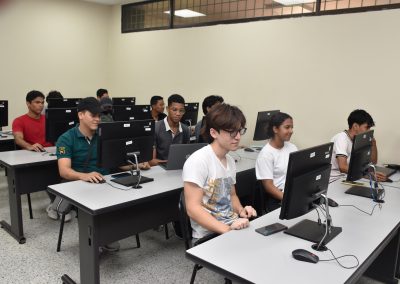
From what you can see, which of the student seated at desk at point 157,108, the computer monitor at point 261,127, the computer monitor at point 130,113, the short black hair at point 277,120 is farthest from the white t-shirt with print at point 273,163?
the student seated at desk at point 157,108

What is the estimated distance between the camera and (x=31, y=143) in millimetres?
3557

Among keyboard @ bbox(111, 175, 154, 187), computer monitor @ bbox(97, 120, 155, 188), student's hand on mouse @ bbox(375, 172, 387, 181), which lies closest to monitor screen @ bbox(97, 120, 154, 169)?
computer monitor @ bbox(97, 120, 155, 188)

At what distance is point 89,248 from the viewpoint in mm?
2008

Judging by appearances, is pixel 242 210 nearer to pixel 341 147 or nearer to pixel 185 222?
pixel 185 222

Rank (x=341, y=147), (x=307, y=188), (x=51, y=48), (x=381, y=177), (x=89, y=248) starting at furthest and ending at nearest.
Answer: (x=51, y=48)
(x=341, y=147)
(x=381, y=177)
(x=89, y=248)
(x=307, y=188)

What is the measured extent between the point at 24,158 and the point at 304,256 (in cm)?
246

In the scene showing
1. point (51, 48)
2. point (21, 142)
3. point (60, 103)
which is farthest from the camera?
point (51, 48)

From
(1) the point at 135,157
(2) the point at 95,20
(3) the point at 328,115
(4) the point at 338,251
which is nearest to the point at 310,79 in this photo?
(3) the point at 328,115

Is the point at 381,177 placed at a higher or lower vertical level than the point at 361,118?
lower

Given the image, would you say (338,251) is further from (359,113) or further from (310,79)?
(310,79)

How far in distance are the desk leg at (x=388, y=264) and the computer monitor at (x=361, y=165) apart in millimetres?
374

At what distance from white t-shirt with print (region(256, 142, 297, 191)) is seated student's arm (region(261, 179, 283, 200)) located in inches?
1.1

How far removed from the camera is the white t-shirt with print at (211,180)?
5.44ft

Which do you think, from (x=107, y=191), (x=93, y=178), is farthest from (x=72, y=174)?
(x=107, y=191)
